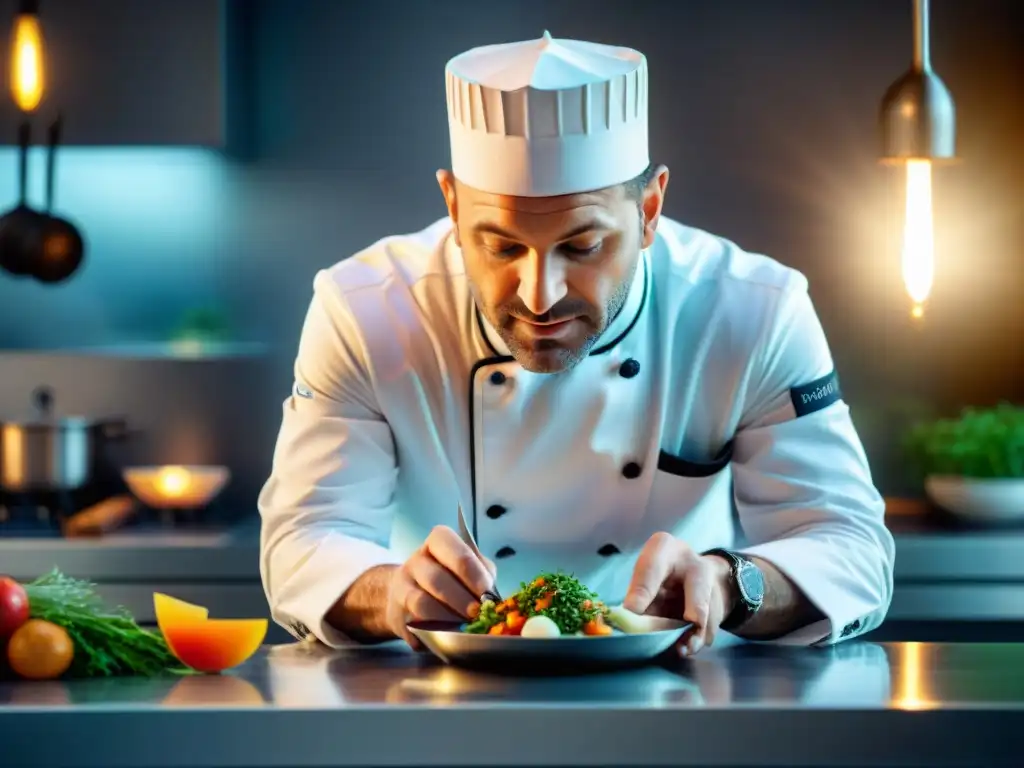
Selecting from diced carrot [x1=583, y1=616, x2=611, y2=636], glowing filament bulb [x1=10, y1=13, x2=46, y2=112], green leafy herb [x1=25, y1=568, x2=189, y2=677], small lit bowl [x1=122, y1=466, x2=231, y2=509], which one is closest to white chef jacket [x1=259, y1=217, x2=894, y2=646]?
green leafy herb [x1=25, y1=568, x2=189, y2=677]

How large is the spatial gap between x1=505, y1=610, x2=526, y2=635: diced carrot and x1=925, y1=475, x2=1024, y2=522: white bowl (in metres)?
2.33


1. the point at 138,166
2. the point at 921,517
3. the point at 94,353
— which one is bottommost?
the point at 921,517

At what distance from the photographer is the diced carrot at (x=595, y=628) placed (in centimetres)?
176

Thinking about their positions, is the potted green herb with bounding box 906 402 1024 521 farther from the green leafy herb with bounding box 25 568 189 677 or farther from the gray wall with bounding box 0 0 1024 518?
the green leafy herb with bounding box 25 568 189 677

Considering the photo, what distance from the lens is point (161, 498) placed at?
405cm

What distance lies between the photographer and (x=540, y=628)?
1731 mm

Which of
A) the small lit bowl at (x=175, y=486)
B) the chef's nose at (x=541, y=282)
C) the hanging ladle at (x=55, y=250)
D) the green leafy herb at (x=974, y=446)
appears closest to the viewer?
the chef's nose at (x=541, y=282)

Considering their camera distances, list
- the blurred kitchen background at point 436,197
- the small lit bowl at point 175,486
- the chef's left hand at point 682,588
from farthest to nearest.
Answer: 1. the blurred kitchen background at point 436,197
2. the small lit bowl at point 175,486
3. the chef's left hand at point 682,588

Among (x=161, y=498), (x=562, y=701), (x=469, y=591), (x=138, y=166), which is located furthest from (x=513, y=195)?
(x=138, y=166)

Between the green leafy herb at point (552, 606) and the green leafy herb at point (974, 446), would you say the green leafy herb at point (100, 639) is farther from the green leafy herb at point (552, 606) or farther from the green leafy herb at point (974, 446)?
the green leafy herb at point (974, 446)

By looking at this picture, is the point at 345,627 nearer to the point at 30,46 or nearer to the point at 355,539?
the point at 355,539

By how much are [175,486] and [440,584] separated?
2289mm

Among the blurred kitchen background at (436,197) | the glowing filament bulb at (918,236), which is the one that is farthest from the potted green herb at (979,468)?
the glowing filament bulb at (918,236)

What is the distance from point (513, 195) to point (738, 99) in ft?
8.05
